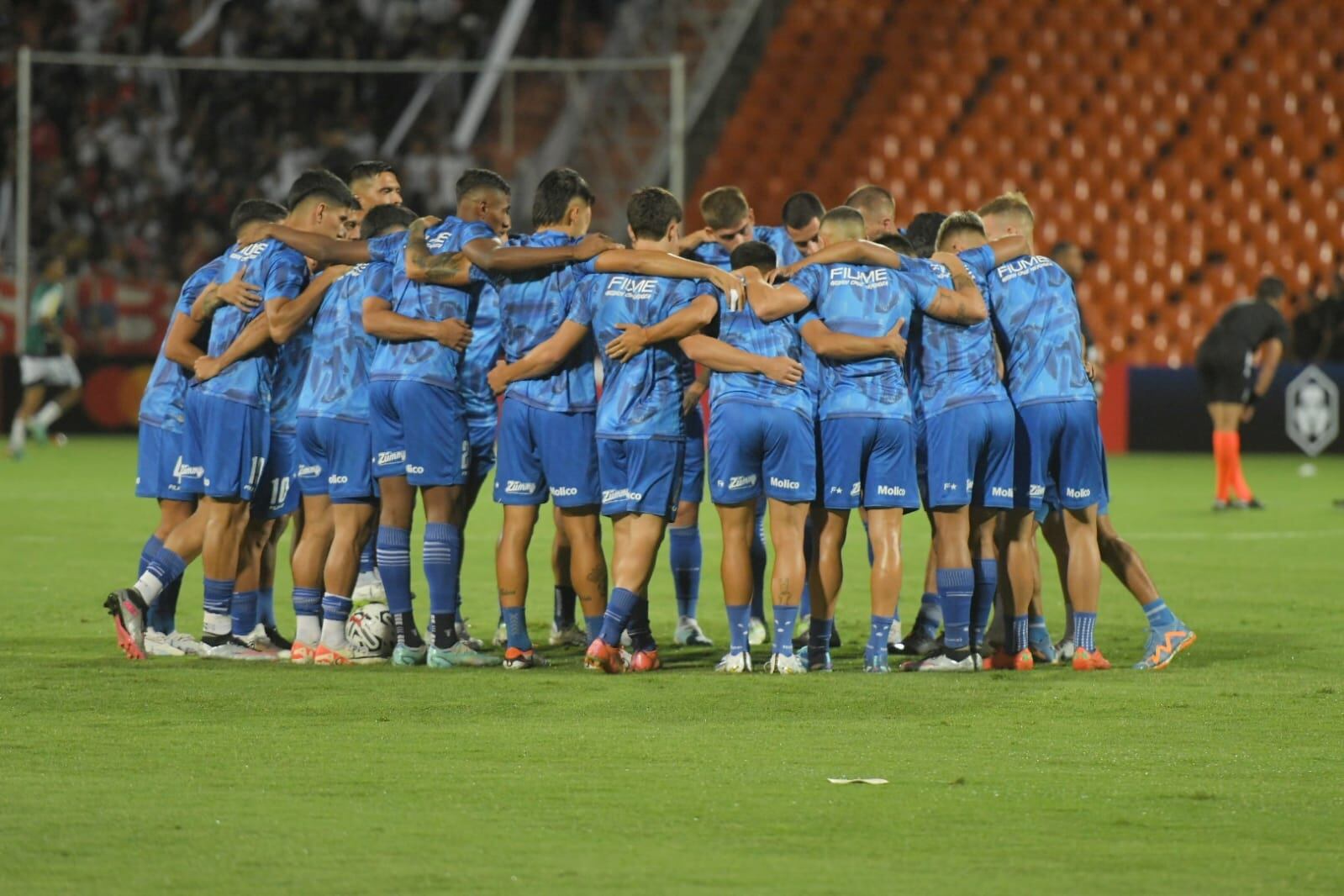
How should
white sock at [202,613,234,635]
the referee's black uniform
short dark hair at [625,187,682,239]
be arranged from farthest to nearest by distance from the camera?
the referee's black uniform → white sock at [202,613,234,635] → short dark hair at [625,187,682,239]

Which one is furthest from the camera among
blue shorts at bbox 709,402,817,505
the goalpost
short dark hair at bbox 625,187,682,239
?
the goalpost

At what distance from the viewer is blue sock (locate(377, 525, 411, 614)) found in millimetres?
9281

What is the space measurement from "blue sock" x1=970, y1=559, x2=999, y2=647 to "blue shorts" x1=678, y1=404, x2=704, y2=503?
4.56 ft

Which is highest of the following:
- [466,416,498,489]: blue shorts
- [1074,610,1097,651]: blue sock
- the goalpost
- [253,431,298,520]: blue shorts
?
the goalpost

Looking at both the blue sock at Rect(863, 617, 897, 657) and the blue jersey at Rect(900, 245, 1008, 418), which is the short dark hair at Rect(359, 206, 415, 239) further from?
the blue sock at Rect(863, 617, 897, 657)

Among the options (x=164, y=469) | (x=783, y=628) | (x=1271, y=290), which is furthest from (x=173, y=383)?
(x=1271, y=290)

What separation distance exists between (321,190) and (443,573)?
74.4 inches

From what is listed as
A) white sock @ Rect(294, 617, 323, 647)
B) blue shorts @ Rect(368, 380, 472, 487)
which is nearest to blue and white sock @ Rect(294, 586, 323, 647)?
white sock @ Rect(294, 617, 323, 647)

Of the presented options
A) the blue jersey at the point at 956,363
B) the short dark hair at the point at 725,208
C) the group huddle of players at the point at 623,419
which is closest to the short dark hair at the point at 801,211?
the short dark hair at the point at 725,208

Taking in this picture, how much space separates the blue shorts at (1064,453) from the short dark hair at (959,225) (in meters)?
0.86

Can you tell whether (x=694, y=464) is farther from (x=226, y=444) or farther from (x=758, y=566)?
(x=226, y=444)

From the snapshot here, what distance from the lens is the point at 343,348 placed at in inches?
371

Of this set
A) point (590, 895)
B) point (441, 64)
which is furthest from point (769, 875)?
point (441, 64)

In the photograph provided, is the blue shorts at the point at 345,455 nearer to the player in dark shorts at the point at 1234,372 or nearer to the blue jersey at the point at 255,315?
the blue jersey at the point at 255,315
